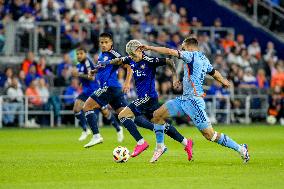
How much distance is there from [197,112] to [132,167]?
1564mm

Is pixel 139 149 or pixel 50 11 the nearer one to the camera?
pixel 139 149

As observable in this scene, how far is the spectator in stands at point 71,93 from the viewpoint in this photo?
1214 inches

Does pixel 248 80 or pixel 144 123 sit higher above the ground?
pixel 144 123

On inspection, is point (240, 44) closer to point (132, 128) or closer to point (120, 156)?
point (132, 128)

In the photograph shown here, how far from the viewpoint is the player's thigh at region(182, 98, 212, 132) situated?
51.8 feet

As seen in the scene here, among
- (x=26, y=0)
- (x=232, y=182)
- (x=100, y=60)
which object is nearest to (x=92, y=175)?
(x=232, y=182)

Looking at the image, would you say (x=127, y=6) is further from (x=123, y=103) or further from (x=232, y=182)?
(x=232, y=182)

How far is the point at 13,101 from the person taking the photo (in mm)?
30156

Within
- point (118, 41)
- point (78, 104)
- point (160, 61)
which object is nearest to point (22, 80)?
point (118, 41)

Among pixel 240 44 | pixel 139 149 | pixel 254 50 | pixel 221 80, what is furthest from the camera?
pixel 254 50

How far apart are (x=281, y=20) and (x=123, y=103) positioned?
19.0 metres

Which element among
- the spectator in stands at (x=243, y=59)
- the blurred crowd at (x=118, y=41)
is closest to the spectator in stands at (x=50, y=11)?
the blurred crowd at (x=118, y=41)

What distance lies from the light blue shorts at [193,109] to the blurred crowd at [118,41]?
47.7 ft

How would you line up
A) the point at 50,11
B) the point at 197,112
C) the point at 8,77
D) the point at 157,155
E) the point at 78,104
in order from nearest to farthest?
the point at 197,112
the point at 157,155
the point at 78,104
the point at 8,77
the point at 50,11
